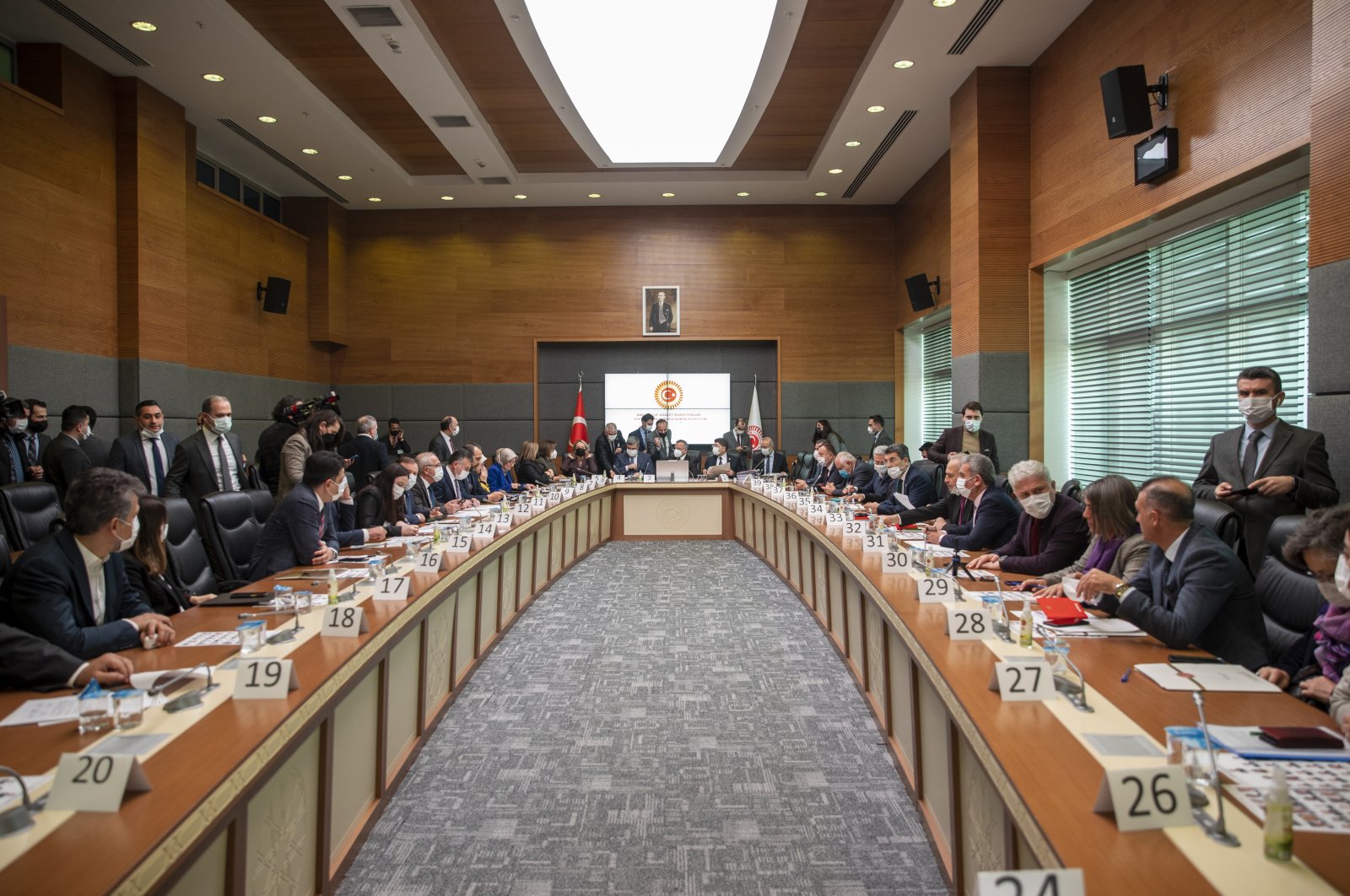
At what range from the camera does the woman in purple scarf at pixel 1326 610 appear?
2084 mm

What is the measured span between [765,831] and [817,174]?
30.5ft

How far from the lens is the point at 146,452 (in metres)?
5.69

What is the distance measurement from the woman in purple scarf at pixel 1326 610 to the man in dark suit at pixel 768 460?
27.4 ft

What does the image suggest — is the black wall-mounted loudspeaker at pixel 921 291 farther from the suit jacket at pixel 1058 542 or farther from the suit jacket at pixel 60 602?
the suit jacket at pixel 60 602

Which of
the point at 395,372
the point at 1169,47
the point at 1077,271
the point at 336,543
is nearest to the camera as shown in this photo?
the point at 336,543

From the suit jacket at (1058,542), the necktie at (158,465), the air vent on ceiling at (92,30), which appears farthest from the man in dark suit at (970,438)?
the air vent on ceiling at (92,30)

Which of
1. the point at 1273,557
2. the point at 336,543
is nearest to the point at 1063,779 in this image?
the point at 1273,557

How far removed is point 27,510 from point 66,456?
1448mm

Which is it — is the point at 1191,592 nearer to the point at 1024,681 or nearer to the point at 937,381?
the point at 1024,681

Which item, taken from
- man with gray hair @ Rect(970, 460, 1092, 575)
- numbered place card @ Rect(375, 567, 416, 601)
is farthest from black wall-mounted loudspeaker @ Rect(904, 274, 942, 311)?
numbered place card @ Rect(375, 567, 416, 601)

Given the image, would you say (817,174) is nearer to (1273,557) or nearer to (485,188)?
(485,188)

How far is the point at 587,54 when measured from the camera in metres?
7.88

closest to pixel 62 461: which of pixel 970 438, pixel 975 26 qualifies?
pixel 970 438

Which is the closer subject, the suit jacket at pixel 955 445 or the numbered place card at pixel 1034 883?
the numbered place card at pixel 1034 883
